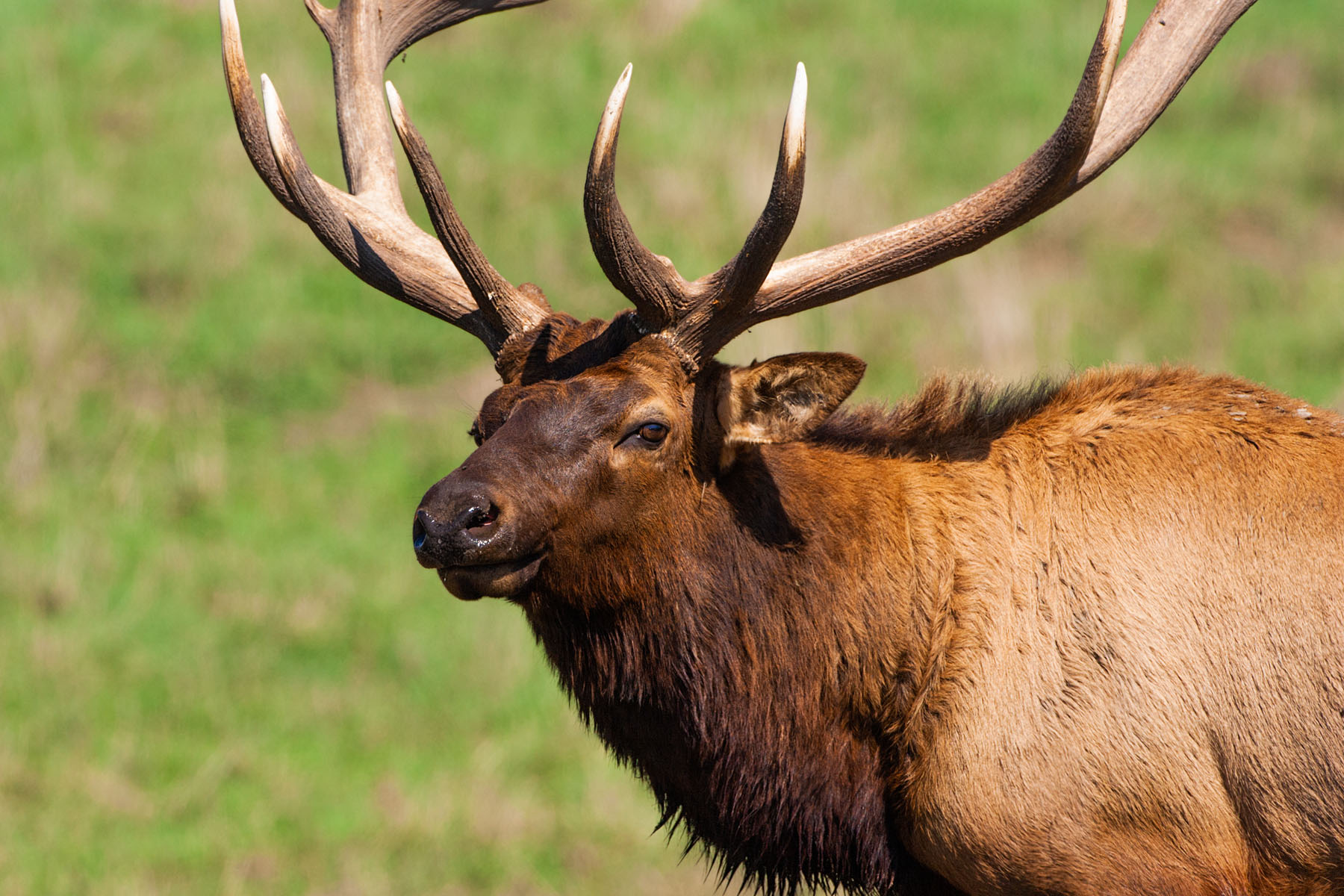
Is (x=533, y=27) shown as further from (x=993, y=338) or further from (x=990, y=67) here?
A: (x=993, y=338)

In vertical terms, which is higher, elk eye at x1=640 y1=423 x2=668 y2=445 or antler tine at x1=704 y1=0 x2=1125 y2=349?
antler tine at x1=704 y1=0 x2=1125 y2=349

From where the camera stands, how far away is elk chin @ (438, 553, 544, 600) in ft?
13.8

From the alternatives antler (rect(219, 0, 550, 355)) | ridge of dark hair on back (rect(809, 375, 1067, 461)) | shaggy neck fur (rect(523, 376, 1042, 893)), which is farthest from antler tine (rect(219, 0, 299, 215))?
ridge of dark hair on back (rect(809, 375, 1067, 461))

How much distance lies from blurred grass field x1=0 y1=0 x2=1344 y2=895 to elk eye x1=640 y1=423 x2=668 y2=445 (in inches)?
206

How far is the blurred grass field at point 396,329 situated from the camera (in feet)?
30.8

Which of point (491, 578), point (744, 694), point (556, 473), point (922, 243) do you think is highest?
point (922, 243)

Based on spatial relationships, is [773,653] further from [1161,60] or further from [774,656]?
[1161,60]

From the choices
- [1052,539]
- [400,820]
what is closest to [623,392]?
[1052,539]

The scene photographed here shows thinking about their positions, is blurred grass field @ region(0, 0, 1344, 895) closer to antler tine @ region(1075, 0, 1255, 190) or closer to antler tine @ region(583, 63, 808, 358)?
antler tine @ region(583, 63, 808, 358)

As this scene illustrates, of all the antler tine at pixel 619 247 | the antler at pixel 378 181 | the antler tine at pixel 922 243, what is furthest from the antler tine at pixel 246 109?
the antler tine at pixel 922 243

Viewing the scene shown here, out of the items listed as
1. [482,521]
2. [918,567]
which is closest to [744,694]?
[918,567]

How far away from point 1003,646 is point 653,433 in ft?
3.95

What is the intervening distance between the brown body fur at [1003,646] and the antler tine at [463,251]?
83 cm

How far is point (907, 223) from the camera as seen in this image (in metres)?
4.52
